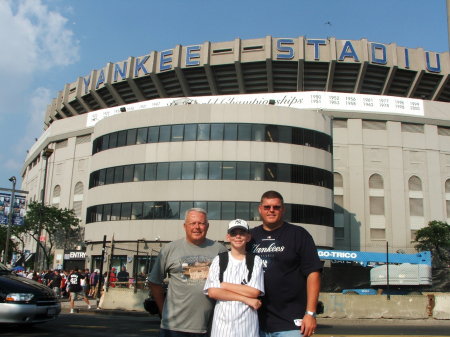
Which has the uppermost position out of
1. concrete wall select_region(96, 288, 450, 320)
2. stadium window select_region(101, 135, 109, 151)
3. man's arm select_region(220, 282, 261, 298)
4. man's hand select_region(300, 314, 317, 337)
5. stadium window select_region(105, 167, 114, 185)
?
stadium window select_region(101, 135, 109, 151)

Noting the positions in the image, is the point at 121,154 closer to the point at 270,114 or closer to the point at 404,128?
the point at 270,114

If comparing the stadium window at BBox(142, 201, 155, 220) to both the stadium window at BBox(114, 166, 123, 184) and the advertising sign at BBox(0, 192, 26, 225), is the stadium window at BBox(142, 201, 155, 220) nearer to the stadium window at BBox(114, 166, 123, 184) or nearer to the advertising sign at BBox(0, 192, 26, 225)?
the stadium window at BBox(114, 166, 123, 184)

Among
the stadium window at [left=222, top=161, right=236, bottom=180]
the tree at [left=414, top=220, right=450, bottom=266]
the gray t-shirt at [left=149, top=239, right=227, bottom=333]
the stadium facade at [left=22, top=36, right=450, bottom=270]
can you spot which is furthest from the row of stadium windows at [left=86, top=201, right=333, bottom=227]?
the gray t-shirt at [left=149, top=239, right=227, bottom=333]

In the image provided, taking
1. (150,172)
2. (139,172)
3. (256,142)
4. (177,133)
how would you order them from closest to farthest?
(256,142), (150,172), (177,133), (139,172)

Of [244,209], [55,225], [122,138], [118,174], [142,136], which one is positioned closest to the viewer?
[244,209]

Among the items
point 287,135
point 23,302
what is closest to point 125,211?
point 287,135

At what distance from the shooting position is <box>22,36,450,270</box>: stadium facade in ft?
121

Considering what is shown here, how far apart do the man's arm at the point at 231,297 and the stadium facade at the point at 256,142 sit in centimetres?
2534

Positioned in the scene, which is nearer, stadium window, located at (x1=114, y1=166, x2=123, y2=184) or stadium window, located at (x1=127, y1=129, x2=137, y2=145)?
stadium window, located at (x1=114, y1=166, x2=123, y2=184)

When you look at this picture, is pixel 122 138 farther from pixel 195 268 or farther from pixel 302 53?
pixel 195 268

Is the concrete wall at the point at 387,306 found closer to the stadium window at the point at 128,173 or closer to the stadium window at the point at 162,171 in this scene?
the stadium window at the point at 162,171

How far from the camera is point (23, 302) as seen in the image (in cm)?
933

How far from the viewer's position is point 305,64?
2010 inches

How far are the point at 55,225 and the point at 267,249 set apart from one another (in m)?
50.2
